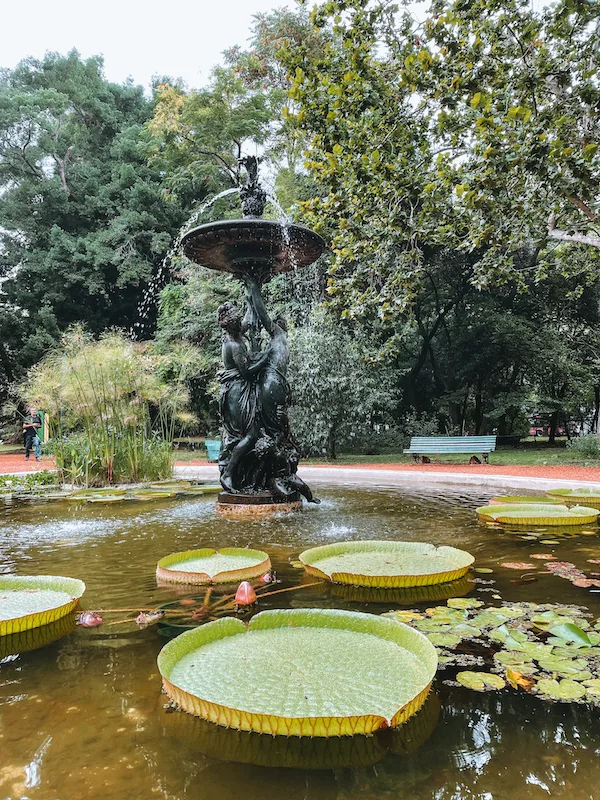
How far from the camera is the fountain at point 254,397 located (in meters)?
5.41

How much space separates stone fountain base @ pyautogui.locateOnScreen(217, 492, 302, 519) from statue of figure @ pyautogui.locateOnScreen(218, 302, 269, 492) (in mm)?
183

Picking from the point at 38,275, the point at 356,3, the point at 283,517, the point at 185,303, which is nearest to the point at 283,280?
the point at 185,303

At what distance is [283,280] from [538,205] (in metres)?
8.58

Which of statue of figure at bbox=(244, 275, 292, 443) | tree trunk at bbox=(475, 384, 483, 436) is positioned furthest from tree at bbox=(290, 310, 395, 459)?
statue of figure at bbox=(244, 275, 292, 443)

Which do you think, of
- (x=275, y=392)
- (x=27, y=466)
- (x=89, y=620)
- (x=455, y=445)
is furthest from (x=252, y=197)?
(x=27, y=466)

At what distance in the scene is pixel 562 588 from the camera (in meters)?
2.58

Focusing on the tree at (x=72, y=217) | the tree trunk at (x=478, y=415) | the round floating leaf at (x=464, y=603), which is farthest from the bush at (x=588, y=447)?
the tree at (x=72, y=217)

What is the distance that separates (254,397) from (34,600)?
352 centimetres

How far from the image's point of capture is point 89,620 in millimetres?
2199

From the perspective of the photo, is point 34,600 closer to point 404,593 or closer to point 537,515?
point 404,593

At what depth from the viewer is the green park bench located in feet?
40.9

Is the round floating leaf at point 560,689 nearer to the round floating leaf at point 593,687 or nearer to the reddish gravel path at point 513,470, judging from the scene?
the round floating leaf at point 593,687

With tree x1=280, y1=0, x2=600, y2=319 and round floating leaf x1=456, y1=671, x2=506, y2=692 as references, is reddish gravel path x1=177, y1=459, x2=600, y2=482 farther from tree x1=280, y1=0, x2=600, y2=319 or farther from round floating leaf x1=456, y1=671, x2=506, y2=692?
round floating leaf x1=456, y1=671, x2=506, y2=692

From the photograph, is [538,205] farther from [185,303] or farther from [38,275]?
[38,275]
